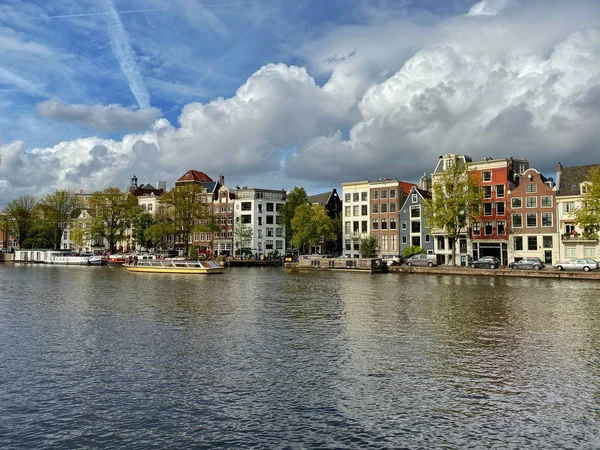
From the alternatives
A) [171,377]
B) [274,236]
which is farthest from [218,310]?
[274,236]

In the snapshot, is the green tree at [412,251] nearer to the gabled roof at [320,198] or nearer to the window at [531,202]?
the window at [531,202]

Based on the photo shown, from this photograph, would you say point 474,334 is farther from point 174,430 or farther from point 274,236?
point 274,236

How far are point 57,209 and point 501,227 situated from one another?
97977 mm

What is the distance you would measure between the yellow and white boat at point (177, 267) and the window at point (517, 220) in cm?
4378

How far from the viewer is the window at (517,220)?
81.5m

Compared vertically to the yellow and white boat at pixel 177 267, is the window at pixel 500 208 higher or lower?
higher

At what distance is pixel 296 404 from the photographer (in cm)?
1535

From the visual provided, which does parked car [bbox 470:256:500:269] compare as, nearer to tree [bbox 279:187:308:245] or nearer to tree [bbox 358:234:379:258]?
tree [bbox 358:234:379:258]

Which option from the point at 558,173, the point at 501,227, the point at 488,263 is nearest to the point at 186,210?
the point at 501,227

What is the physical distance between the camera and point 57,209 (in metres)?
129

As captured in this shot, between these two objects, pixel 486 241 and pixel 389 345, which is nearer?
pixel 389 345

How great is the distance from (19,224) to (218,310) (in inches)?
4601

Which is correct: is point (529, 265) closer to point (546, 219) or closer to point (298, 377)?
point (546, 219)

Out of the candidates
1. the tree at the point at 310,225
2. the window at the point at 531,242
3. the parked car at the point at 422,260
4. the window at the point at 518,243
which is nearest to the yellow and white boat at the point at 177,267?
the tree at the point at 310,225
